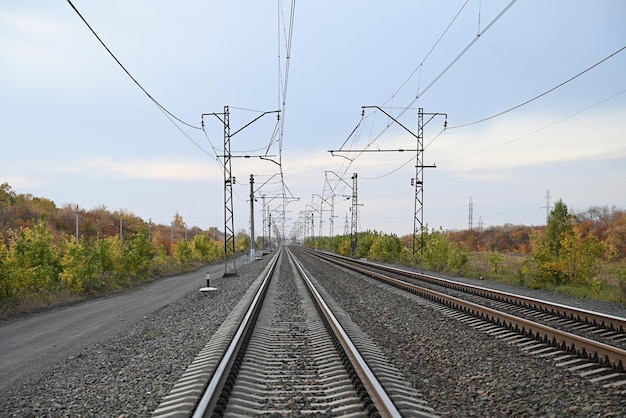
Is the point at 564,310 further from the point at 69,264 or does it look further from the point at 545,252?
the point at 69,264

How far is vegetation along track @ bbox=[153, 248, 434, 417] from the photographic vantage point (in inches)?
229

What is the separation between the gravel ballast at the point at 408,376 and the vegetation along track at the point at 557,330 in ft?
1.29

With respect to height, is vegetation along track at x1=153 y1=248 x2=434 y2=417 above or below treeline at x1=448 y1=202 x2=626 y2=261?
below

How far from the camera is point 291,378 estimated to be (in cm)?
738

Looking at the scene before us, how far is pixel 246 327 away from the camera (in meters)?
11.1

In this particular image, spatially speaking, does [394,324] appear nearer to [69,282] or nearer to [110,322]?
[110,322]

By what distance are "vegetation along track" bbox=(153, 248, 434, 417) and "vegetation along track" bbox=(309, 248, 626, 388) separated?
264cm

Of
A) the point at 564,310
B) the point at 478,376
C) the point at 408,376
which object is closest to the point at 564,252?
the point at 564,310

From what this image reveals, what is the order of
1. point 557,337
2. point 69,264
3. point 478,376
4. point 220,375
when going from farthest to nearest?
point 69,264, point 557,337, point 478,376, point 220,375

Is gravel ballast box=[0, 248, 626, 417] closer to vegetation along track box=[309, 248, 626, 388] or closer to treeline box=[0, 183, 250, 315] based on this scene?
vegetation along track box=[309, 248, 626, 388]

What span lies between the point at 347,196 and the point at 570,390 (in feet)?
184

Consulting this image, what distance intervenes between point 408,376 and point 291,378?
5.32 feet

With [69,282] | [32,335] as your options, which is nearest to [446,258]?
[69,282]

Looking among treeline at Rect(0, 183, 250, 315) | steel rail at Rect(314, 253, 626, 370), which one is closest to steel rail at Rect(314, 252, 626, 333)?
steel rail at Rect(314, 253, 626, 370)
